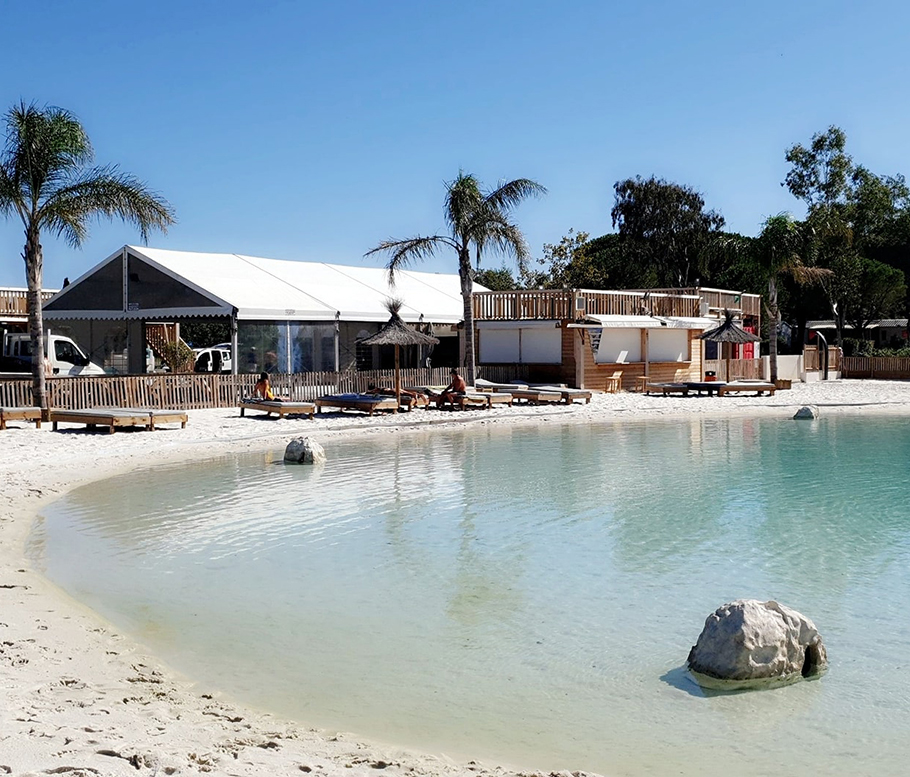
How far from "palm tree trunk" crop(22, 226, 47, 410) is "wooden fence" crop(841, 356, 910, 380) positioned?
35.7m

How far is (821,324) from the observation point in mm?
61906

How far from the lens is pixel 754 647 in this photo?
273 inches

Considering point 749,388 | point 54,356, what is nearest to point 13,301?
Answer: point 54,356

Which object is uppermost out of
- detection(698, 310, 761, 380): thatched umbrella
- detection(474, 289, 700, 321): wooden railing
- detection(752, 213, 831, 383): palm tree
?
detection(752, 213, 831, 383): palm tree

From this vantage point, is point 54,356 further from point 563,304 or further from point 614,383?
point 614,383

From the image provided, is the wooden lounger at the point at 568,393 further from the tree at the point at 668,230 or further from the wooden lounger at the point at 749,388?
the tree at the point at 668,230

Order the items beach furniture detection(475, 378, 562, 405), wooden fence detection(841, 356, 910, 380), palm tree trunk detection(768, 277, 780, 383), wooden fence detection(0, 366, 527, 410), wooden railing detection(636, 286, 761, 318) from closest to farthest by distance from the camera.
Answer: wooden fence detection(0, 366, 527, 410) → beach furniture detection(475, 378, 562, 405) → palm tree trunk detection(768, 277, 780, 383) → wooden railing detection(636, 286, 761, 318) → wooden fence detection(841, 356, 910, 380)

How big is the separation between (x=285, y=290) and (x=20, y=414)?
444 inches

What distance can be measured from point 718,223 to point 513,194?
39.9m

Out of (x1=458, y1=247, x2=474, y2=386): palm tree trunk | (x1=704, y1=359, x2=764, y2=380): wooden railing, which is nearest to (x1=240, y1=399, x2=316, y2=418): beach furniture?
(x1=458, y1=247, x2=474, y2=386): palm tree trunk

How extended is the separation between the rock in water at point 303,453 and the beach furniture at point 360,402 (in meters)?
7.80

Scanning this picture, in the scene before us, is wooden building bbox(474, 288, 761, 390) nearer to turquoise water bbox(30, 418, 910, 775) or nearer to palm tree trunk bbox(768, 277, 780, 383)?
palm tree trunk bbox(768, 277, 780, 383)

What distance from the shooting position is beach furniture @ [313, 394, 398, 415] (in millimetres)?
26516

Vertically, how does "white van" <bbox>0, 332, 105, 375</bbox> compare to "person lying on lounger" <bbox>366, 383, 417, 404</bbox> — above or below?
above
